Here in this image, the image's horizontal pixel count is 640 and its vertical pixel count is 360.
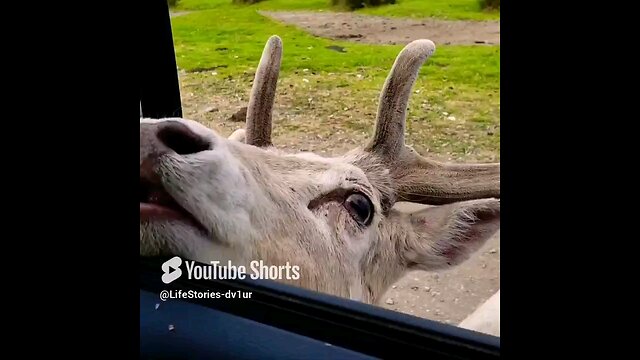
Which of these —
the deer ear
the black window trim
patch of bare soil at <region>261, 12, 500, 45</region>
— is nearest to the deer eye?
the deer ear

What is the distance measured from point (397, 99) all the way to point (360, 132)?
35 centimetres

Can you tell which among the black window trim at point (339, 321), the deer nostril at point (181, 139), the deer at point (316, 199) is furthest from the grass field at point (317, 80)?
the black window trim at point (339, 321)

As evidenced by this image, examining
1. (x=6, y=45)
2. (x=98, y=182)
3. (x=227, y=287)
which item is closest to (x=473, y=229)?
(x=227, y=287)

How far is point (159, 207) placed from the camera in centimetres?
116

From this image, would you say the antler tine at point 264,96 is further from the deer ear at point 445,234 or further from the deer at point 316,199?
the deer ear at point 445,234

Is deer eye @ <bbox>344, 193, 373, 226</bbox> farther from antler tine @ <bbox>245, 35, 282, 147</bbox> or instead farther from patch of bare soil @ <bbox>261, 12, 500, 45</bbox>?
patch of bare soil @ <bbox>261, 12, 500, 45</bbox>

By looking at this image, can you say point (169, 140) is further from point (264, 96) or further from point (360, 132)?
point (360, 132)

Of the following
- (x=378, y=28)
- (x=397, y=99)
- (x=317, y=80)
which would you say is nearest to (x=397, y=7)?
(x=378, y=28)

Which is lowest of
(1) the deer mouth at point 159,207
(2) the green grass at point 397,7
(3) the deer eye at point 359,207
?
(3) the deer eye at point 359,207

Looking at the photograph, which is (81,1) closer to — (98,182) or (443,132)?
(98,182)

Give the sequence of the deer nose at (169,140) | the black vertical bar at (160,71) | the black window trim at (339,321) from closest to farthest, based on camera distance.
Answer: the black window trim at (339,321)
the deer nose at (169,140)
the black vertical bar at (160,71)

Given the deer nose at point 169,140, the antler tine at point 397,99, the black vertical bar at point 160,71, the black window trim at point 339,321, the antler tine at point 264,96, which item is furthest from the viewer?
the antler tine at point 264,96

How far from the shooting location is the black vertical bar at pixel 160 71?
174cm
